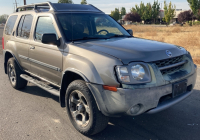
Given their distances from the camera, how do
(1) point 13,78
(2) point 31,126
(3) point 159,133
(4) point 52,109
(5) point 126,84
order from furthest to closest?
(1) point 13,78 → (4) point 52,109 → (2) point 31,126 → (3) point 159,133 → (5) point 126,84

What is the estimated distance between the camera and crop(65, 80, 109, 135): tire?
117 inches

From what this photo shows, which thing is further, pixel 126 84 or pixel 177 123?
pixel 177 123

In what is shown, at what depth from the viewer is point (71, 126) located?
11.7ft

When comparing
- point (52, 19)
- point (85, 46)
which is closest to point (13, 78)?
point (52, 19)

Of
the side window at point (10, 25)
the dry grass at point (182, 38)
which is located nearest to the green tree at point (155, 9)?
the dry grass at point (182, 38)

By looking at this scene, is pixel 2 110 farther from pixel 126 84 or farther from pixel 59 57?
pixel 126 84

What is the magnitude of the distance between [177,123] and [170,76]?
103 centimetres

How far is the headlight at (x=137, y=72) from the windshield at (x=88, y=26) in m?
1.39

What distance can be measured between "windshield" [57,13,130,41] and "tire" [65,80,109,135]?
97 cm

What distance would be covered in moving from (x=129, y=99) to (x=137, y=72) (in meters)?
0.38

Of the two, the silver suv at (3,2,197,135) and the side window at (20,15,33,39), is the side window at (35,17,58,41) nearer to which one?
the silver suv at (3,2,197,135)

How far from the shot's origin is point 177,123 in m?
3.60

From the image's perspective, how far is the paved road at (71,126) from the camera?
322cm

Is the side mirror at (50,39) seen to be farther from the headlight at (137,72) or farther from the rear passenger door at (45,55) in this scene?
the headlight at (137,72)
